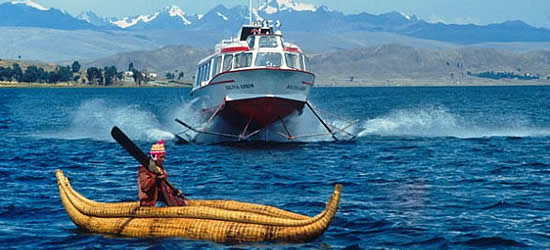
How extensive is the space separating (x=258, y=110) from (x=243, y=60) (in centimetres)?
332

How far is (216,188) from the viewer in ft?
90.7

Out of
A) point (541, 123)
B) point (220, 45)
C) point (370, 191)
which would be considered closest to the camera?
point (370, 191)

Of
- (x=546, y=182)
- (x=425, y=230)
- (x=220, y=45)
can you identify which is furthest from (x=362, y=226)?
(x=220, y=45)

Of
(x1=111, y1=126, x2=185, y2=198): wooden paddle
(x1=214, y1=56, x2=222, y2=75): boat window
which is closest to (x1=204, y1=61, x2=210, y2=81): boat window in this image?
(x1=214, y1=56, x2=222, y2=75): boat window

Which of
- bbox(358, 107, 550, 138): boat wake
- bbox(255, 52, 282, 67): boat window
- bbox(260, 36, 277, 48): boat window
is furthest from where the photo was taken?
bbox(358, 107, 550, 138): boat wake

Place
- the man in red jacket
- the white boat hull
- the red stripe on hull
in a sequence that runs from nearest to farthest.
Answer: the man in red jacket
the white boat hull
the red stripe on hull

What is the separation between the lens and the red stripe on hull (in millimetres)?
41750

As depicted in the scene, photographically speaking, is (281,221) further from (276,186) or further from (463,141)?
(463,141)

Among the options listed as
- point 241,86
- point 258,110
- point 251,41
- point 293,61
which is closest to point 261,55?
point 251,41

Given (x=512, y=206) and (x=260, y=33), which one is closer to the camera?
(x=512, y=206)

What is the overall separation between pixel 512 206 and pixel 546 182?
6.12 meters

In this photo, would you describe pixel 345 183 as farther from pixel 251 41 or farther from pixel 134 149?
pixel 251 41

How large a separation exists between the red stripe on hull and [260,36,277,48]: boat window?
364 cm

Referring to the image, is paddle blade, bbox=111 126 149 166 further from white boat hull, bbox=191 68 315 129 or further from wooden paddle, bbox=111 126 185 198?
white boat hull, bbox=191 68 315 129
